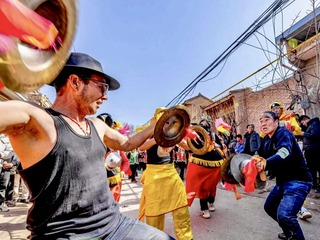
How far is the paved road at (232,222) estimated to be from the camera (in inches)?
149

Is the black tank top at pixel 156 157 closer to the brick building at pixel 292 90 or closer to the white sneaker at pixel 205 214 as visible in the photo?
the white sneaker at pixel 205 214

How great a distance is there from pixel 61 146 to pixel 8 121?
0.32 meters

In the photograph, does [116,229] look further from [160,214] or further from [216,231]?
[216,231]

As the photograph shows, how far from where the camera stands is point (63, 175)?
4.22 feet

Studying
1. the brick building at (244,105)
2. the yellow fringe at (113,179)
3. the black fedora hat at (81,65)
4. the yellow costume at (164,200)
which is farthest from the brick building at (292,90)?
the black fedora hat at (81,65)

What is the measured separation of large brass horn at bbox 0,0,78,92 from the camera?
992 millimetres

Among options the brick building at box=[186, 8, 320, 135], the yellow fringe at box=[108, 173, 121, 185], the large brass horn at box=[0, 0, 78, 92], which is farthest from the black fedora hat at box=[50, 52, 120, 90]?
the brick building at box=[186, 8, 320, 135]

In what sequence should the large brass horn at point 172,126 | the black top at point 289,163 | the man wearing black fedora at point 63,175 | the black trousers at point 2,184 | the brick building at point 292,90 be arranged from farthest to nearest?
the brick building at point 292,90, the black trousers at point 2,184, the black top at point 289,163, the large brass horn at point 172,126, the man wearing black fedora at point 63,175

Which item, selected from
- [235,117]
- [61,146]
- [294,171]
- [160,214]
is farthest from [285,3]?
[235,117]

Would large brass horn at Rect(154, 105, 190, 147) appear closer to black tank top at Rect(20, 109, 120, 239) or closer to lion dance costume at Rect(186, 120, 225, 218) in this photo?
black tank top at Rect(20, 109, 120, 239)

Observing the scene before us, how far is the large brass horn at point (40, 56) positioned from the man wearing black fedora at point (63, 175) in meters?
0.18

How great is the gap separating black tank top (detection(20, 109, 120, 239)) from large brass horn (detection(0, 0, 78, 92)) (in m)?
0.34

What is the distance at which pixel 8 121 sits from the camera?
3.53 ft

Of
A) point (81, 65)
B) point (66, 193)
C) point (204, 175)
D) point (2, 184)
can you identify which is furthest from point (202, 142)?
point (2, 184)
